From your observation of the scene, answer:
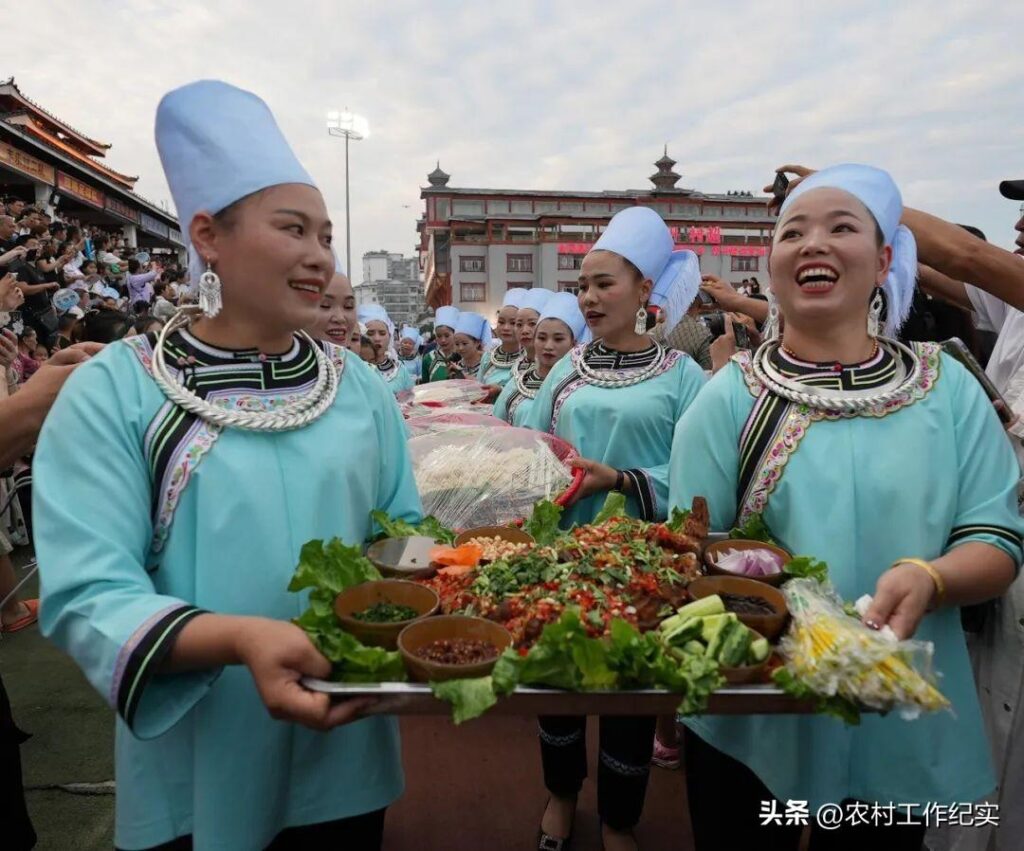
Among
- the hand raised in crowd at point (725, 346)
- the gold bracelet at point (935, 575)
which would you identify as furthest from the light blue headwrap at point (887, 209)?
the hand raised in crowd at point (725, 346)

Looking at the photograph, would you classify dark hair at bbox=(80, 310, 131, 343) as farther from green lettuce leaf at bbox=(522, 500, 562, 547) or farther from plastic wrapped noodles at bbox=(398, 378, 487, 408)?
green lettuce leaf at bbox=(522, 500, 562, 547)

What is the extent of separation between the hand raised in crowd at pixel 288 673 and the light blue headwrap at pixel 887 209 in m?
1.72

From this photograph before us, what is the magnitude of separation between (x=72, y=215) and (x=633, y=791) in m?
35.2

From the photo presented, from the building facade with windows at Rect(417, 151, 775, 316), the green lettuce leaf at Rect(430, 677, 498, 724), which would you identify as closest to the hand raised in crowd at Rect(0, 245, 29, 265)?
the green lettuce leaf at Rect(430, 677, 498, 724)

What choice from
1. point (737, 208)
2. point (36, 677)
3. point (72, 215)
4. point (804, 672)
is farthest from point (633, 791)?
point (737, 208)

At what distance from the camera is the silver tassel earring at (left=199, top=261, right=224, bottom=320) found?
1.63 meters

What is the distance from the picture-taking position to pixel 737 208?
44.2m

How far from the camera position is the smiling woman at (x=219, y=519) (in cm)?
135

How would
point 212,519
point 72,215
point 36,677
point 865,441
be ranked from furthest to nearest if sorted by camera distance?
point 72,215 → point 36,677 → point 865,441 → point 212,519

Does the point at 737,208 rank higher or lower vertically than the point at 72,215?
higher

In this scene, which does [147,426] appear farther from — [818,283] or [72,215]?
[72,215]

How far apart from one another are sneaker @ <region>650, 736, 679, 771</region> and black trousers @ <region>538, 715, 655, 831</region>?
67 cm

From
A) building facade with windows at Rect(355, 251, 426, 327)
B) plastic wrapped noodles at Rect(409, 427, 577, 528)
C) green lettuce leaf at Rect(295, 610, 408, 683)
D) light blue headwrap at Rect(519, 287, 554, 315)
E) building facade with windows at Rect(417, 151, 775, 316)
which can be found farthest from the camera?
building facade with windows at Rect(355, 251, 426, 327)

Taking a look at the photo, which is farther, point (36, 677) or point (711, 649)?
point (36, 677)
